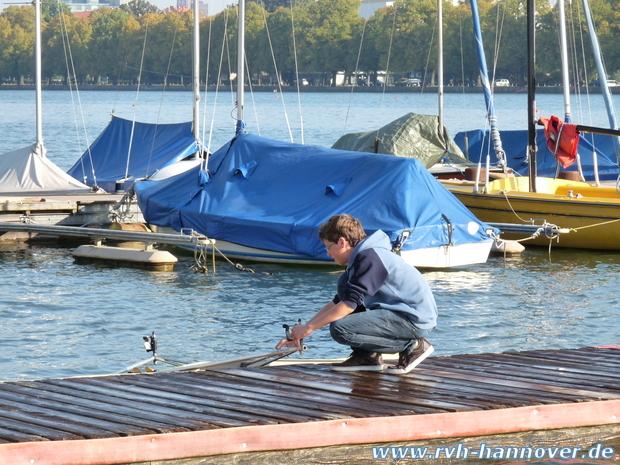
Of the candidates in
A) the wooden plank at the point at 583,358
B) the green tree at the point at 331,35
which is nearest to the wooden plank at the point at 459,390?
the wooden plank at the point at 583,358

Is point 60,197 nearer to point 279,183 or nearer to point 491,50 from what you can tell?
point 279,183

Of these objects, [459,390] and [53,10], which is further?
[53,10]

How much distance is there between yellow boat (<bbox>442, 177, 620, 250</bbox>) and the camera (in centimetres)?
1917

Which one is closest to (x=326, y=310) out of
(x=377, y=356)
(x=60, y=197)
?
(x=377, y=356)

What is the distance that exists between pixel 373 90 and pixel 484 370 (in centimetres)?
14680

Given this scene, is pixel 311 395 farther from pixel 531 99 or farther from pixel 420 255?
pixel 531 99

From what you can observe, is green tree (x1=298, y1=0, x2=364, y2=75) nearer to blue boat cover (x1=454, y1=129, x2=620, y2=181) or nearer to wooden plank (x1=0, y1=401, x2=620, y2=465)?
blue boat cover (x1=454, y1=129, x2=620, y2=181)

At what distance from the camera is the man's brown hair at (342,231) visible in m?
7.24

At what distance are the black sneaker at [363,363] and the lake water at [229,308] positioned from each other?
12.4 ft

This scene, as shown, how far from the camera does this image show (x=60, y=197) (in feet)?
71.2

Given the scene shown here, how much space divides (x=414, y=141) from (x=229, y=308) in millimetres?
11802

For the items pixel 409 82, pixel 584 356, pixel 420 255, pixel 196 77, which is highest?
pixel 409 82

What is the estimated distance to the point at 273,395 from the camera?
7418mm

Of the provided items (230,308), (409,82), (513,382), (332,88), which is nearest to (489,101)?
(230,308)
